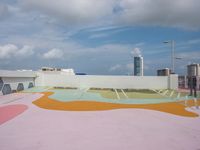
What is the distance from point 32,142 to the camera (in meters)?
8.31

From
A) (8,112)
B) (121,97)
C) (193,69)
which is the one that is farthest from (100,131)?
(193,69)

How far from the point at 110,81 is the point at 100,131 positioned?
19.5 m

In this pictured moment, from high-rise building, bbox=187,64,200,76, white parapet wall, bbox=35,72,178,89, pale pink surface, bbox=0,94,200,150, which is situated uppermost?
high-rise building, bbox=187,64,200,76

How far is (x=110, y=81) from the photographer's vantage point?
29219 millimetres

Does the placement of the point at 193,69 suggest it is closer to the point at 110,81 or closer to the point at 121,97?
the point at 110,81

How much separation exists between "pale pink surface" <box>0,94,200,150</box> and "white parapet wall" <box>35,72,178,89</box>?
49.0 feet

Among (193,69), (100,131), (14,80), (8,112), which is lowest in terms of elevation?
(100,131)

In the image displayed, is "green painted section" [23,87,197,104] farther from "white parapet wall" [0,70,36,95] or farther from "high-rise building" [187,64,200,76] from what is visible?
"high-rise building" [187,64,200,76]

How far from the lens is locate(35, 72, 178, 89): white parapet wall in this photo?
28609 millimetres

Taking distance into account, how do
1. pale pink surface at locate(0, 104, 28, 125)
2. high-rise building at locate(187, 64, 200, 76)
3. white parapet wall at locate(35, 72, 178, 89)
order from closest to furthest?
pale pink surface at locate(0, 104, 28, 125)
white parapet wall at locate(35, 72, 178, 89)
high-rise building at locate(187, 64, 200, 76)

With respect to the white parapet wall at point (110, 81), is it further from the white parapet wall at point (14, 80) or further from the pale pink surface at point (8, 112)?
the pale pink surface at point (8, 112)

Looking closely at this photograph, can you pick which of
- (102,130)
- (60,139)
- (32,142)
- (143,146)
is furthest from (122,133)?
(32,142)

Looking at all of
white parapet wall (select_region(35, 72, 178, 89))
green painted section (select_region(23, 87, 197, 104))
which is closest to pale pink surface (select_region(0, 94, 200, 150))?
green painted section (select_region(23, 87, 197, 104))

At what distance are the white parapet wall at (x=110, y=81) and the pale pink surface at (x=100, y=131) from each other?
14.9 m
